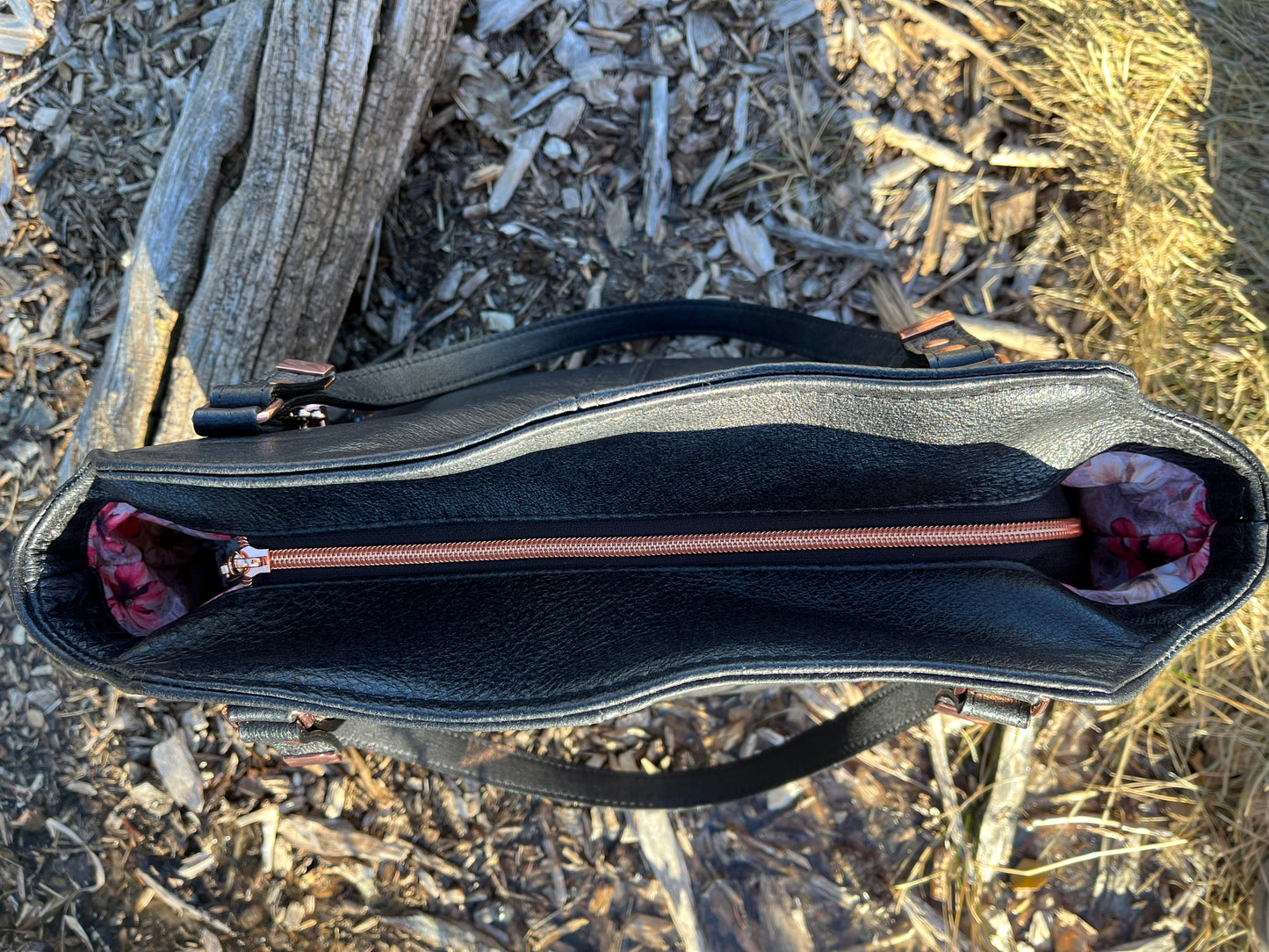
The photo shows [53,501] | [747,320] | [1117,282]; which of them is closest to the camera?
[53,501]

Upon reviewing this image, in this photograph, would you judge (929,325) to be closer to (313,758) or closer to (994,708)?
(994,708)

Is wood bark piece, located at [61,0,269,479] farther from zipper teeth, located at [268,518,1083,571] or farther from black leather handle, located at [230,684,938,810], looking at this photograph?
black leather handle, located at [230,684,938,810]

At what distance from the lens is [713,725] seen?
213 centimetres

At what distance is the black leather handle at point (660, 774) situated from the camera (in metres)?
1.73

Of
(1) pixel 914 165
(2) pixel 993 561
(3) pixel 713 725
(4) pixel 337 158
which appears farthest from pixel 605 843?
(1) pixel 914 165

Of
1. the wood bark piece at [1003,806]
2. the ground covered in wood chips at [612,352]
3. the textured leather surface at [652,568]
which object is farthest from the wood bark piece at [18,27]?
the wood bark piece at [1003,806]

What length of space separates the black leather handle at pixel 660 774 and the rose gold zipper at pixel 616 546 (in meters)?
0.47

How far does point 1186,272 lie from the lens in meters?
2.13

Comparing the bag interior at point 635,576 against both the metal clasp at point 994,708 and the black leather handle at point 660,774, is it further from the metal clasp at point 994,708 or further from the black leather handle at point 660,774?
the black leather handle at point 660,774

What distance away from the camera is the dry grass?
206cm

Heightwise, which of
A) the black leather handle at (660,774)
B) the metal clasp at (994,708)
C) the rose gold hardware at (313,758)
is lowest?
the black leather handle at (660,774)

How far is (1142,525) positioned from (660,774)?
1.19 m

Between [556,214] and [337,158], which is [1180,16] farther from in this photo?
[337,158]

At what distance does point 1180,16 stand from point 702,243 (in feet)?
4.80
